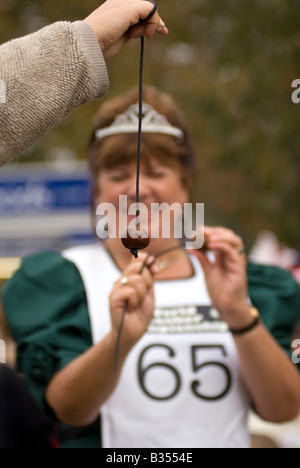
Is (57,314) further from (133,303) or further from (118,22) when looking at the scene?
(118,22)

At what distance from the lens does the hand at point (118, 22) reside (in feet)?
3.08

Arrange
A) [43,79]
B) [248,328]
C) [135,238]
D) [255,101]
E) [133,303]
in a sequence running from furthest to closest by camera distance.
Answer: [255,101] < [248,328] < [133,303] < [135,238] < [43,79]

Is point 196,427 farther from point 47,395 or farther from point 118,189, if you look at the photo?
point 118,189

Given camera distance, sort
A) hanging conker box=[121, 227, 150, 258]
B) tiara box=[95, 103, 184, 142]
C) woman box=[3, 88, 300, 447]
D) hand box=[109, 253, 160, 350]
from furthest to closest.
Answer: tiara box=[95, 103, 184, 142], woman box=[3, 88, 300, 447], hand box=[109, 253, 160, 350], hanging conker box=[121, 227, 150, 258]

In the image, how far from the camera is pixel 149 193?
160 cm

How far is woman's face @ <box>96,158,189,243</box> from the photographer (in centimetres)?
154

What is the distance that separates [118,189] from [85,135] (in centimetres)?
602

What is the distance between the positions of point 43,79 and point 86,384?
80cm

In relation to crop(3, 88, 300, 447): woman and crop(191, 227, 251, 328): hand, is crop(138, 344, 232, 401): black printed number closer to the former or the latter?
Answer: crop(3, 88, 300, 447): woman

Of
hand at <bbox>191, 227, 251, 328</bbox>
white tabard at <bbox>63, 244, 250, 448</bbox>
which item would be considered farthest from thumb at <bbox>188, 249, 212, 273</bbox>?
white tabard at <bbox>63, 244, 250, 448</bbox>

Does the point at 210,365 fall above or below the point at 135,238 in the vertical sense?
below

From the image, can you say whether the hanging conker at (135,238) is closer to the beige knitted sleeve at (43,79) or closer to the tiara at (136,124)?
the beige knitted sleeve at (43,79)

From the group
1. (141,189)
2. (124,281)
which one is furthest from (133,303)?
(141,189)

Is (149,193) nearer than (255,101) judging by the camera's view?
Yes
